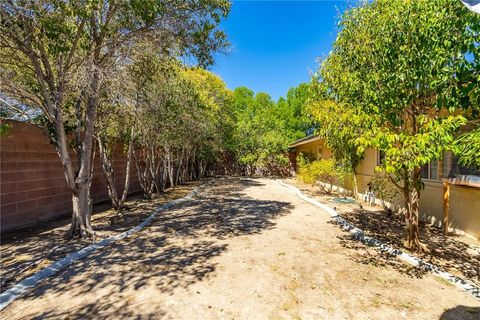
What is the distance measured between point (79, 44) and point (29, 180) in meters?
3.83

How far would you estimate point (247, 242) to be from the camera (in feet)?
21.5

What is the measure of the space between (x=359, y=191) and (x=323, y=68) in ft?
23.0

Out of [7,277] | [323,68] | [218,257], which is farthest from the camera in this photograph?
[323,68]

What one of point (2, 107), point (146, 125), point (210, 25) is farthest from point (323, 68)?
point (2, 107)

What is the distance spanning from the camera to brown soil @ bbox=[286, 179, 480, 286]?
539 centimetres

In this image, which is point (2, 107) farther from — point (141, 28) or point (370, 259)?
point (370, 259)

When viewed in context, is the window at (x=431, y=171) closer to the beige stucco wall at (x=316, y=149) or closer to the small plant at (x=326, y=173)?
the small plant at (x=326, y=173)

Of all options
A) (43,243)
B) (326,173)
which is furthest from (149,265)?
(326,173)

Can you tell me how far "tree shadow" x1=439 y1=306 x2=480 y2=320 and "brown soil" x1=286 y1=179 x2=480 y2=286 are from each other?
1065 mm

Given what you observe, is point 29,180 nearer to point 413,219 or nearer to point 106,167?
point 106,167

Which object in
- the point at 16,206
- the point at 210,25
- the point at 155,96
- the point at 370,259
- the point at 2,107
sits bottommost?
the point at 370,259

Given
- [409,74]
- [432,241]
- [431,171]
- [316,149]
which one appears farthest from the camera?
[316,149]

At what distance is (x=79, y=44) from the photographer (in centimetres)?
623

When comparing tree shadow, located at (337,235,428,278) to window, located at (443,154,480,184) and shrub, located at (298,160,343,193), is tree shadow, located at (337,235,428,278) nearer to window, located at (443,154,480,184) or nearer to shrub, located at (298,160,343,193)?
window, located at (443,154,480,184)
